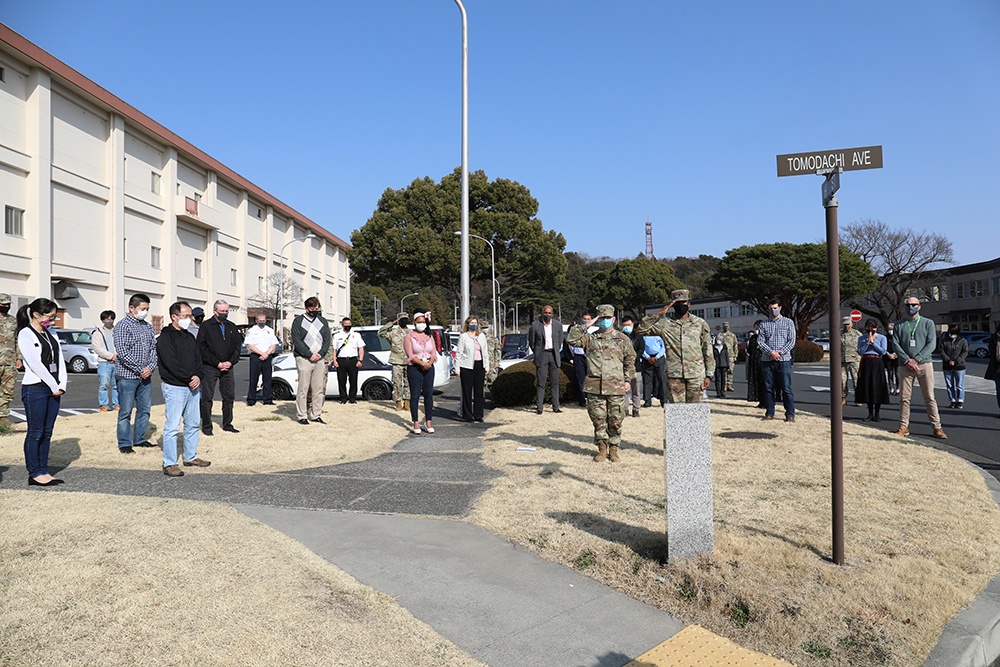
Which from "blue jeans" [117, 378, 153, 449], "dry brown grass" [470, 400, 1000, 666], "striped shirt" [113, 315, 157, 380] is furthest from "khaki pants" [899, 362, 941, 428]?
"blue jeans" [117, 378, 153, 449]

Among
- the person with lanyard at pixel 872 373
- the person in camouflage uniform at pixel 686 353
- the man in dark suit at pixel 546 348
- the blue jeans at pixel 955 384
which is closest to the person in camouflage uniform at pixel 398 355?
the man in dark suit at pixel 546 348

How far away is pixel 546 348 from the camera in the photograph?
1225 centimetres

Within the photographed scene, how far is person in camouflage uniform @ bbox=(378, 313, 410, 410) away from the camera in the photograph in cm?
1258

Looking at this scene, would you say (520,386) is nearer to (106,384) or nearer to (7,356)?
(106,384)

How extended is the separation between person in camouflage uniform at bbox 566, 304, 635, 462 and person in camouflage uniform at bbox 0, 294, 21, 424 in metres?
6.94

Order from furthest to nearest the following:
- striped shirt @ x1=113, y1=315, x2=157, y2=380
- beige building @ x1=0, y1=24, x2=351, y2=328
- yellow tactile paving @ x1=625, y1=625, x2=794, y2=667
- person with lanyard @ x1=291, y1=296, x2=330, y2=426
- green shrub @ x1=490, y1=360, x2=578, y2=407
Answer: beige building @ x1=0, y1=24, x2=351, y2=328
green shrub @ x1=490, y1=360, x2=578, y2=407
person with lanyard @ x1=291, y1=296, x2=330, y2=426
striped shirt @ x1=113, y1=315, x2=157, y2=380
yellow tactile paving @ x1=625, y1=625, x2=794, y2=667

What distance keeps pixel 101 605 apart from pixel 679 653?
2946 millimetres

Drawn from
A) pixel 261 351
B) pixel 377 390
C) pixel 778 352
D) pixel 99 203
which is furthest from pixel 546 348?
pixel 99 203

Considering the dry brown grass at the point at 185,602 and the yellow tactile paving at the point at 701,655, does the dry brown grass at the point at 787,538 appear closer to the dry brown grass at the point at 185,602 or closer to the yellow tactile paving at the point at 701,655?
the yellow tactile paving at the point at 701,655

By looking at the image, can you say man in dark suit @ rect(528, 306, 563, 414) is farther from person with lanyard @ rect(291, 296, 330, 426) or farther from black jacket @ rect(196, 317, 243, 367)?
black jacket @ rect(196, 317, 243, 367)

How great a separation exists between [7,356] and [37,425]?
303cm

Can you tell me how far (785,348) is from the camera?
10773 mm

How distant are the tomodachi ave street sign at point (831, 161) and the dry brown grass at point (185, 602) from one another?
347 centimetres

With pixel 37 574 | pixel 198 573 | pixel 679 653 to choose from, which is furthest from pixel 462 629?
pixel 37 574
